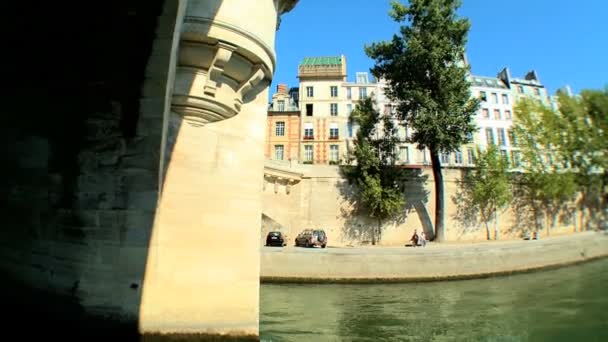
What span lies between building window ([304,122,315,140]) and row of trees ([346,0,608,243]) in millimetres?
11254

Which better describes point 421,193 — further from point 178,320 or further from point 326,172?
point 178,320

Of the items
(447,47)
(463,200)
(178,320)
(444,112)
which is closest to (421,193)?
(463,200)

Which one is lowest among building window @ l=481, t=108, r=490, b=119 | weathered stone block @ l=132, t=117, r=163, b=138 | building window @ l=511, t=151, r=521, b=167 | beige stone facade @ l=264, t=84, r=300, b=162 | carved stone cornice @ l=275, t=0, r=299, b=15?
weathered stone block @ l=132, t=117, r=163, b=138

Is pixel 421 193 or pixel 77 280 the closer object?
pixel 77 280

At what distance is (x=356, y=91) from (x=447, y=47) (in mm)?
17269

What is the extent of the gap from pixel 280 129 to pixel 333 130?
17.9ft

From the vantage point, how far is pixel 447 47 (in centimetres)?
2077

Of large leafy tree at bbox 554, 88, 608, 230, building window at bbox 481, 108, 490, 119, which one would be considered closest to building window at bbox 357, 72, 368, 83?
building window at bbox 481, 108, 490, 119

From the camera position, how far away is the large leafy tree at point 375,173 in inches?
902

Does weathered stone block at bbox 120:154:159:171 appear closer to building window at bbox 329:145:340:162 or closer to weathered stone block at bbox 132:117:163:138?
weathered stone block at bbox 132:117:163:138

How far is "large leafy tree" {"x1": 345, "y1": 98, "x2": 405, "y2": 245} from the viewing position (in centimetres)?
2292

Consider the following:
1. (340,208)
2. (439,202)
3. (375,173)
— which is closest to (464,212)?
(439,202)

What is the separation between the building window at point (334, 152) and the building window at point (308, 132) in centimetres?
222

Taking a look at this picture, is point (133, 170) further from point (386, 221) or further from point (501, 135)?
point (501, 135)
